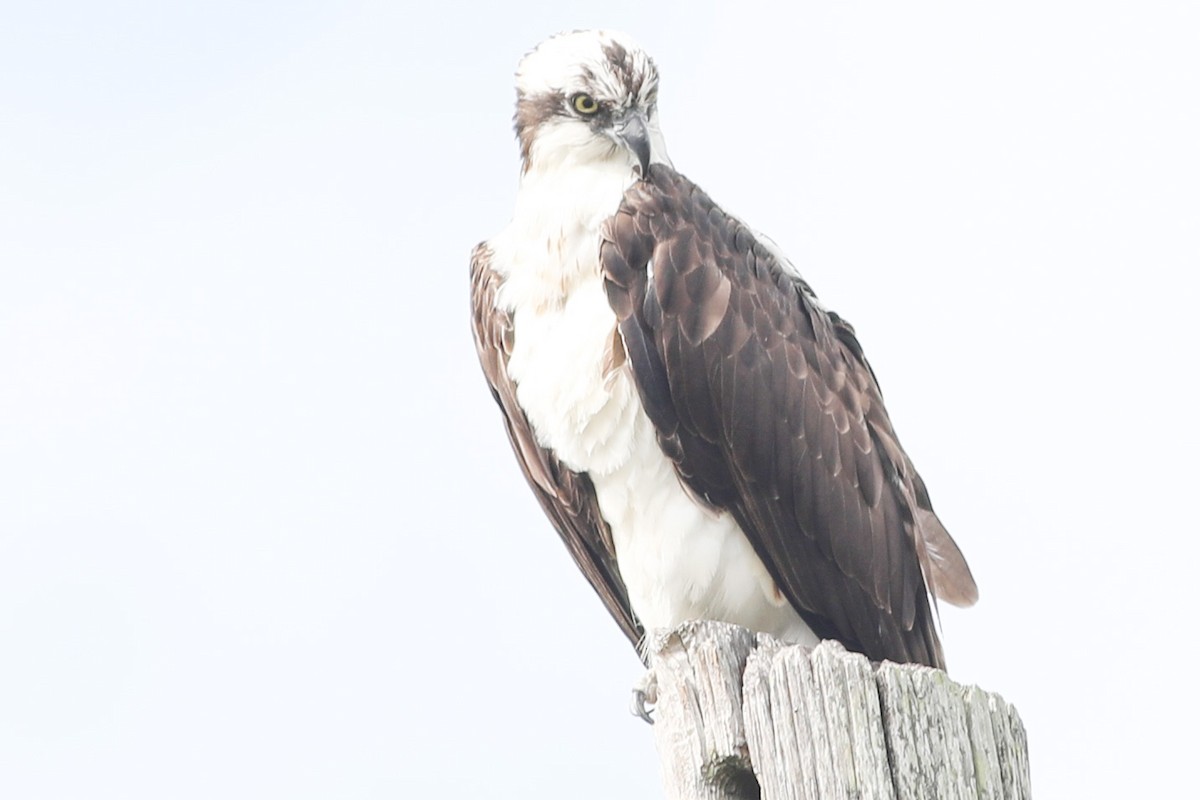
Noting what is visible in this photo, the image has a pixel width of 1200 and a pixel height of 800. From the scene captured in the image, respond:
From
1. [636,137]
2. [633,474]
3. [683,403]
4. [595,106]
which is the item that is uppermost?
[595,106]

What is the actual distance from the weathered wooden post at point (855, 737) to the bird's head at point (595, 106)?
2600 mm

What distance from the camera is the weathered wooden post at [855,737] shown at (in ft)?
11.9

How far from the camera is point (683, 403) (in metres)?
5.61

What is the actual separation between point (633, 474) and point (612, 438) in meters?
0.16

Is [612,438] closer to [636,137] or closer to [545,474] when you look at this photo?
[545,474]

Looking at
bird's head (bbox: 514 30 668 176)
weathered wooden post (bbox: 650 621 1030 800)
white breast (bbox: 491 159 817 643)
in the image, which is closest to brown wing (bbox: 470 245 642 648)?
white breast (bbox: 491 159 817 643)

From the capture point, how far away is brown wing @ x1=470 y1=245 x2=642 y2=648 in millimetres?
6059

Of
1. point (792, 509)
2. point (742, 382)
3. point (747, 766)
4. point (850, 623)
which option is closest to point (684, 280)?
point (742, 382)

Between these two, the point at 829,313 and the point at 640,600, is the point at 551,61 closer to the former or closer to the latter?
the point at 829,313

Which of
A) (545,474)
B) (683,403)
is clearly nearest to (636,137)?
(683,403)

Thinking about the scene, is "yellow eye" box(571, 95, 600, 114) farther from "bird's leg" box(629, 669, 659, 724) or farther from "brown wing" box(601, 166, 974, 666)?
"bird's leg" box(629, 669, 659, 724)

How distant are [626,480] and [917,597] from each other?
3.84 ft

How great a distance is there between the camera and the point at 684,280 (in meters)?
5.66

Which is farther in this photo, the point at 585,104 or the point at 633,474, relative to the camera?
the point at 585,104
